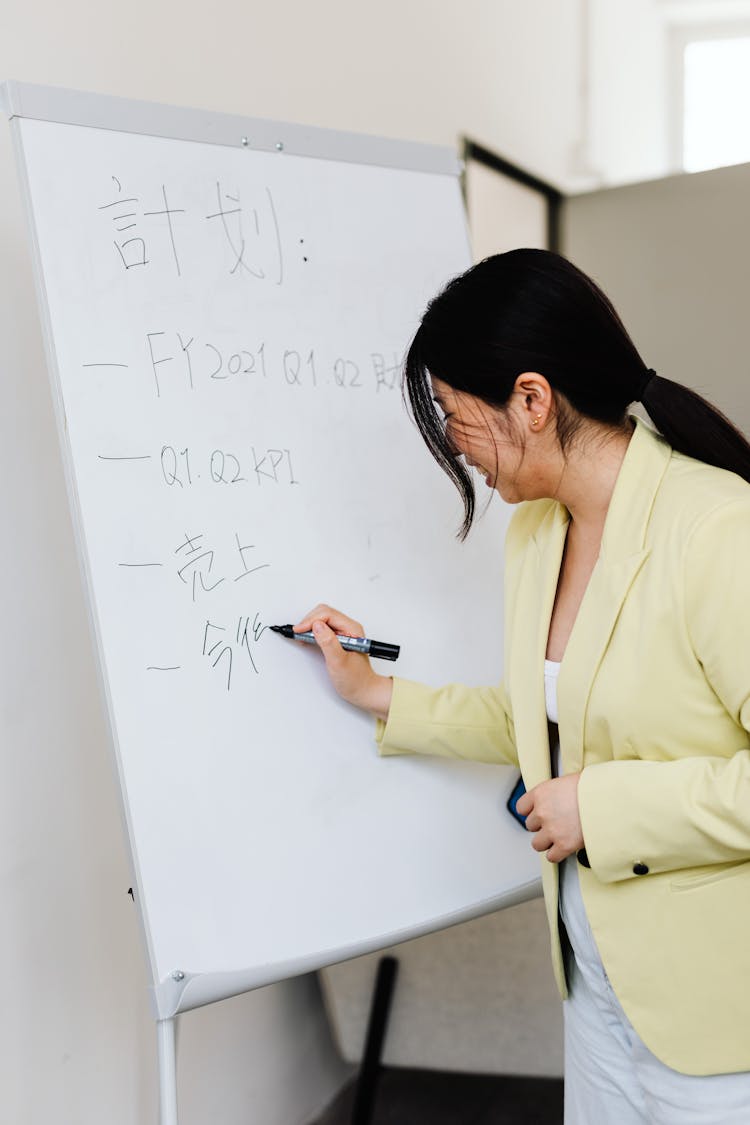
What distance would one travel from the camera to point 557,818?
109cm

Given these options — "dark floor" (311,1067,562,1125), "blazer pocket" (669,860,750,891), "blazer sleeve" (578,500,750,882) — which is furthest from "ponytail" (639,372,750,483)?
"dark floor" (311,1067,562,1125)

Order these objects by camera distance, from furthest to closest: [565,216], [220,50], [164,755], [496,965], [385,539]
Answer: [565,216] → [496,965] → [220,50] → [385,539] → [164,755]

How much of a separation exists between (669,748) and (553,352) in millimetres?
391

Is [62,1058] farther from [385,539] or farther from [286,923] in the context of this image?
[385,539]

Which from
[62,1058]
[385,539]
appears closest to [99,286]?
[385,539]

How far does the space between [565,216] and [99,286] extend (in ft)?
6.75

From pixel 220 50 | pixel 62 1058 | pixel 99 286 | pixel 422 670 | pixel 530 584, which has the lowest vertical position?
pixel 62 1058

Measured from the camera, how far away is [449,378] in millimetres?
1100

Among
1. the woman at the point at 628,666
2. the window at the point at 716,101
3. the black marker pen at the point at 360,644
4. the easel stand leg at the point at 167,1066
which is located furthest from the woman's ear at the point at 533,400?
the window at the point at 716,101

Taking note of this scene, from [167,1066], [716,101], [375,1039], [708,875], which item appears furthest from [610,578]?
[716,101]

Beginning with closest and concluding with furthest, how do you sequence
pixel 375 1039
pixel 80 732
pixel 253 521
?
1. pixel 253 521
2. pixel 80 732
3. pixel 375 1039

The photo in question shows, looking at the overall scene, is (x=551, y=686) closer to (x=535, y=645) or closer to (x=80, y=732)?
(x=535, y=645)

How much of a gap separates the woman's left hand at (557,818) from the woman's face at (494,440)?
0.98 feet

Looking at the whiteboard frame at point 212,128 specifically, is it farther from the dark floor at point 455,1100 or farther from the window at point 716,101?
the window at point 716,101
